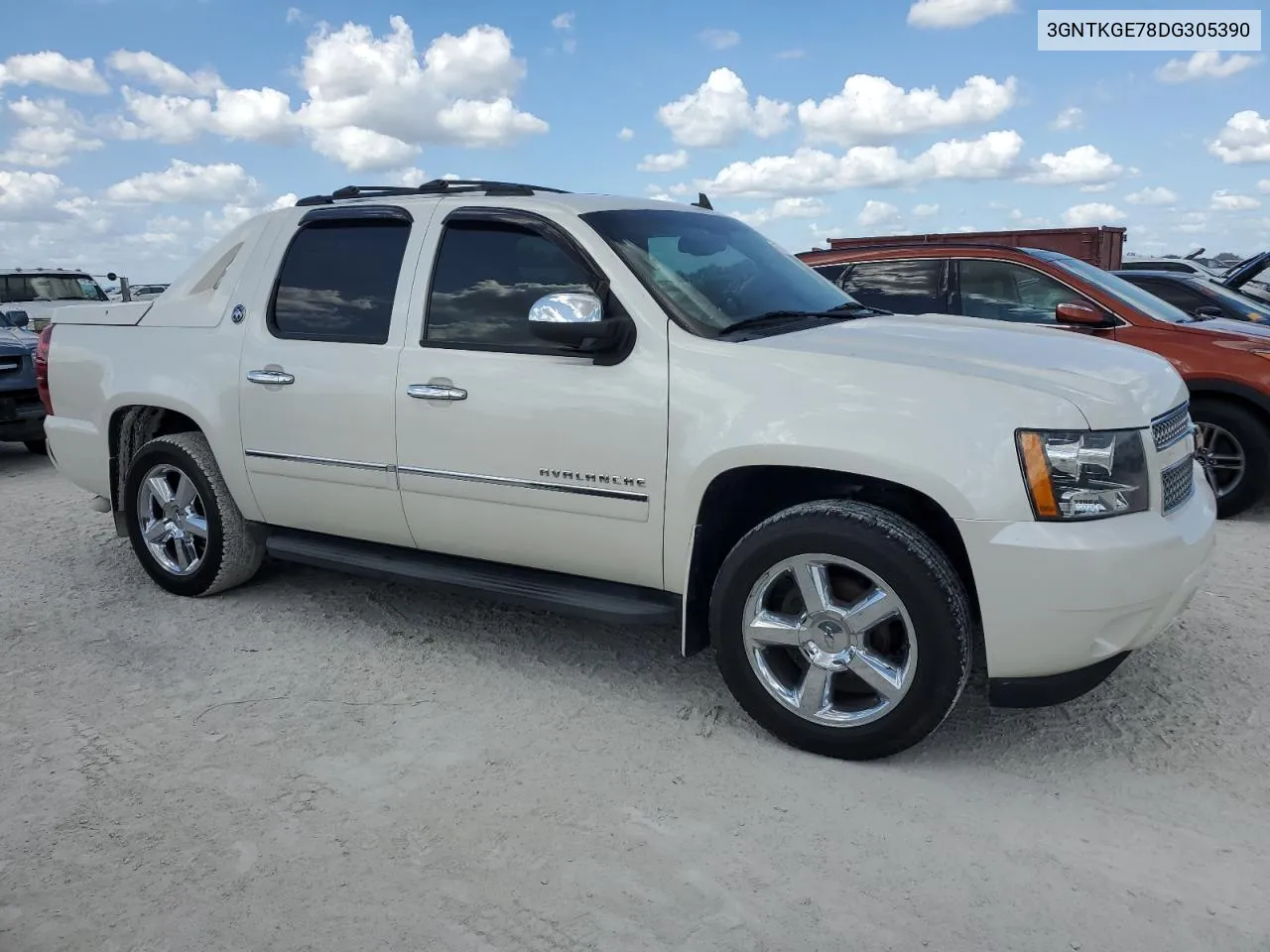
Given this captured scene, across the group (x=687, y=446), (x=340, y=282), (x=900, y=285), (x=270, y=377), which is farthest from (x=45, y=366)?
(x=900, y=285)

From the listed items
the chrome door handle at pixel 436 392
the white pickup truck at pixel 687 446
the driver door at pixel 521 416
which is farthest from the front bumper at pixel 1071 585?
the chrome door handle at pixel 436 392

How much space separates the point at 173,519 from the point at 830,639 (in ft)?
11.1

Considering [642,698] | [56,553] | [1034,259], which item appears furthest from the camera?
[1034,259]

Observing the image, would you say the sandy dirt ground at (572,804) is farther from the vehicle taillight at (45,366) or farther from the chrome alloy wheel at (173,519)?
the vehicle taillight at (45,366)

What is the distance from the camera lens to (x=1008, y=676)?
3.10 metres

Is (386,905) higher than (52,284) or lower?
lower

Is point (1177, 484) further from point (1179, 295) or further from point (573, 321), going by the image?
point (1179, 295)

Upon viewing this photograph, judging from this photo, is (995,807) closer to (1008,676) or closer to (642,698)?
(1008,676)

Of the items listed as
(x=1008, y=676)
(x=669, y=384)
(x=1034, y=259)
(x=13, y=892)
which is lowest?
(x=13, y=892)

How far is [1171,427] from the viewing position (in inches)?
132

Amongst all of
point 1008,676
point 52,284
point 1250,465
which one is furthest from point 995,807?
point 52,284

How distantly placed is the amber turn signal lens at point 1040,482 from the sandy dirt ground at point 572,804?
891 millimetres

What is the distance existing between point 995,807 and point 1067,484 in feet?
3.21

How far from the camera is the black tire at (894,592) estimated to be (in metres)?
3.05
